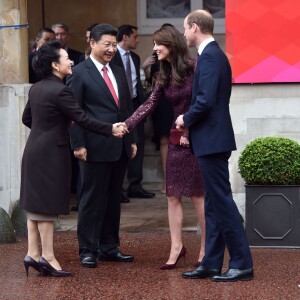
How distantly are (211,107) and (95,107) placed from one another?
1.34 metres

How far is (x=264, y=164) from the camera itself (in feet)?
32.9

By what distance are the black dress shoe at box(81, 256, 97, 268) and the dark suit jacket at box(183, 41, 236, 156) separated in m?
1.43

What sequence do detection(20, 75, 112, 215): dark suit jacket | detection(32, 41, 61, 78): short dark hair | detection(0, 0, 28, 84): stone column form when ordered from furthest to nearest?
detection(0, 0, 28, 84): stone column
detection(32, 41, 61, 78): short dark hair
detection(20, 75, 112, 215): dark suit jacket

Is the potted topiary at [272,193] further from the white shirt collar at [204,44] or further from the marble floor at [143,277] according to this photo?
the white shirt collar at [204,44]

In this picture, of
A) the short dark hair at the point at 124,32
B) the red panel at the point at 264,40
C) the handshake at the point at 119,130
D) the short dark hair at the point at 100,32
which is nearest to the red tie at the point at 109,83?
the short dark hair at the point at 100,32

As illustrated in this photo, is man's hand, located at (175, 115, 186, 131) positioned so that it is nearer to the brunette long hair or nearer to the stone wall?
the brunette long hair

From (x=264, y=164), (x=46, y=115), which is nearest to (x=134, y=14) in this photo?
(x=264, y=164)

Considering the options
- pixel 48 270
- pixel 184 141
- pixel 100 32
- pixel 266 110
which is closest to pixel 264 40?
pixel 266 110

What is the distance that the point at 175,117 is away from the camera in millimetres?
9086

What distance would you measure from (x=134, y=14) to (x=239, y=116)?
493 cm

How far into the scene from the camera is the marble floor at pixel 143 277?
8195mm

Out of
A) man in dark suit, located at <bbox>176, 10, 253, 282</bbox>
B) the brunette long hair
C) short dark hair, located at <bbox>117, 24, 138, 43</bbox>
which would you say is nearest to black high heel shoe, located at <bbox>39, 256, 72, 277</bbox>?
man in dark suit, located at <bbox>176, 10, 253, 282</bbox>

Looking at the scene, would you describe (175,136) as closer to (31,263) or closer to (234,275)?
(234,275)

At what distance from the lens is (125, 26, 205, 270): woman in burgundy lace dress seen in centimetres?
900
